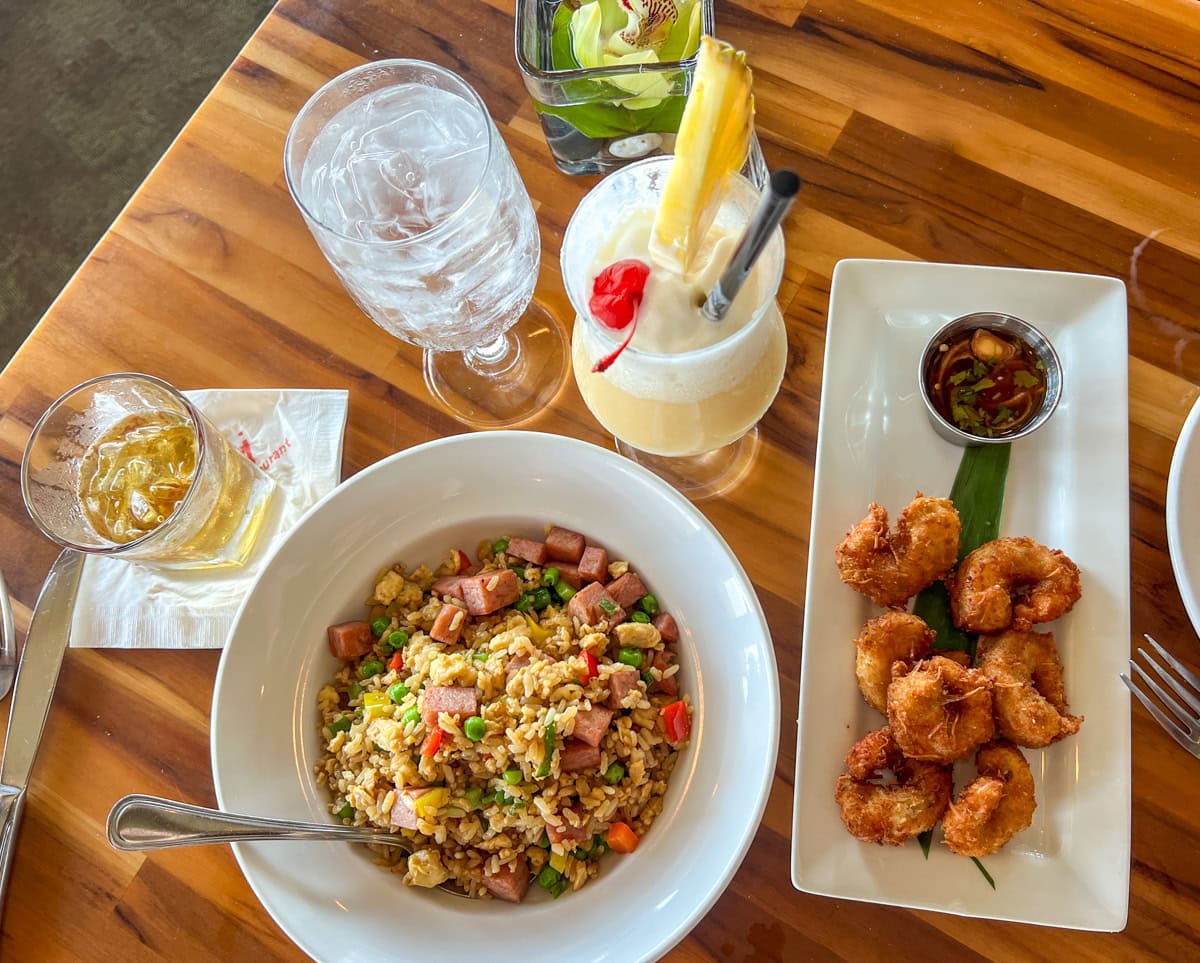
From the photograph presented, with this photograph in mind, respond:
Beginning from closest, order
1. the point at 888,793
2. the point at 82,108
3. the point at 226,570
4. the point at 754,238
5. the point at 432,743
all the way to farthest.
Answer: the point at 754,238, the point at 432,743, the point at 888,793, the point at 226,570, the point at 82,108

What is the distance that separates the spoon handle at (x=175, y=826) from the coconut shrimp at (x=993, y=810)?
3.10 ft

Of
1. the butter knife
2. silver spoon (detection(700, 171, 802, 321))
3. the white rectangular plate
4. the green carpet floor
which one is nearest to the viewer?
silver spoon (detection(700, 171, 802, 321))

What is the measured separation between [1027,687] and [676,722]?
21.7 inches

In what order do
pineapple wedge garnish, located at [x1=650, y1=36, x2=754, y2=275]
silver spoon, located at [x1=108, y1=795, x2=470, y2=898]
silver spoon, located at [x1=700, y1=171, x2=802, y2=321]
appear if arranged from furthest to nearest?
silver spoon, located at [x1=108, y1=795, x2=470, y2=898] → pineapple wedge garnish, located at [x1=650, y1=36, x2=754, y2=275] → silver spoon, located at [x1=700, y1=171, x2=802, y2=321]

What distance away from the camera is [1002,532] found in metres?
1.55

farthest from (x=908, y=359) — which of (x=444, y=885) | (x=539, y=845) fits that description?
(x=444, y=885)

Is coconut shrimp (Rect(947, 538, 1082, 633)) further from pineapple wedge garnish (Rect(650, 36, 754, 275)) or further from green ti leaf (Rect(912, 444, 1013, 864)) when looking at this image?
pineapple wedge garnish (Rect(650, 36, 754, 275))

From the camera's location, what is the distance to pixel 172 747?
1.54 metres

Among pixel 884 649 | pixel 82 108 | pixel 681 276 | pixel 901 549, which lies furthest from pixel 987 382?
pixel 82 108

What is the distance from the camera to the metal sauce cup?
4.97ft

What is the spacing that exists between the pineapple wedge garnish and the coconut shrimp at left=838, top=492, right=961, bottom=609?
56cm

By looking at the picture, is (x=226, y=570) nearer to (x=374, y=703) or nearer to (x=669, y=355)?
(x=374, y=703)

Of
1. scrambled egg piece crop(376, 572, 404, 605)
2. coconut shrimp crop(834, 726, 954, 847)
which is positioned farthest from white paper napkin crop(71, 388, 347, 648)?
coconut shrimp crop(834, 726, 954, 847)

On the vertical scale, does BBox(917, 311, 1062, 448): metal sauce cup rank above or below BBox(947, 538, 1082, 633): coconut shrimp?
above
